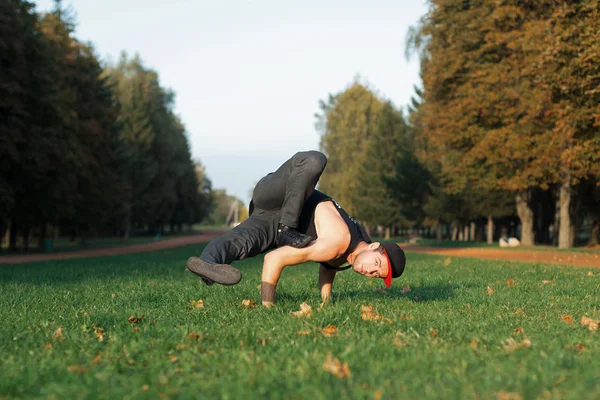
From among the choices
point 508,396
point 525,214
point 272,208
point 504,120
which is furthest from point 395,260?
point 525,214

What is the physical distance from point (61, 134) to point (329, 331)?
98.5ft

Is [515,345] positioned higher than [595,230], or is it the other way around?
[595,230]

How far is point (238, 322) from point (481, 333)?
208 cm

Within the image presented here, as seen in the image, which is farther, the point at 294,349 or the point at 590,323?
the point at 590,323

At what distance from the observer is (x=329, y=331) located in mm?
5207

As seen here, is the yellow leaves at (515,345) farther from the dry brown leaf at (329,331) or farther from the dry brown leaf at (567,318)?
the dry brown leaf at (567,318)

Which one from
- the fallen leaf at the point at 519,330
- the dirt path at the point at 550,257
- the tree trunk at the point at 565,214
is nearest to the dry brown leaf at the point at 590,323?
the fallen leaf at the point at 519,330

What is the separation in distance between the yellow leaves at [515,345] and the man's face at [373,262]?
1.86 metres

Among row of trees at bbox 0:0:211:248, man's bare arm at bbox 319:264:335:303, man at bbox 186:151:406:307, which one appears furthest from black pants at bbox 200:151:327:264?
row of trees at bbox 0:0:211:248

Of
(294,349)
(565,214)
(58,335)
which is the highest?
Answer: (565,214)

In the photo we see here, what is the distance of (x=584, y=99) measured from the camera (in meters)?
23.3

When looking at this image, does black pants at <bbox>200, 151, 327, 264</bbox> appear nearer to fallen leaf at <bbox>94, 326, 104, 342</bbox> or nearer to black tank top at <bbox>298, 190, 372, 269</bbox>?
black tank top at <bbox>298, 190, 372, 269</bbox>

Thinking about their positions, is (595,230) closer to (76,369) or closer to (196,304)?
(196,304)

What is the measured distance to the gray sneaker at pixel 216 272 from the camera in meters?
5.86
